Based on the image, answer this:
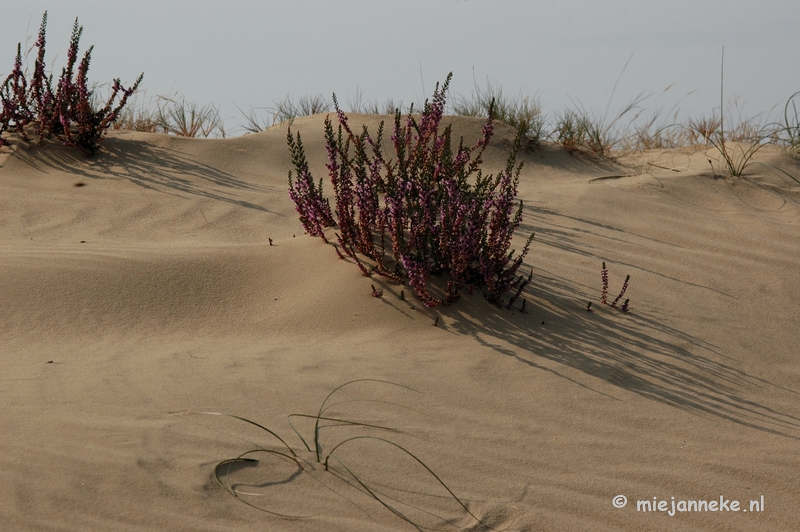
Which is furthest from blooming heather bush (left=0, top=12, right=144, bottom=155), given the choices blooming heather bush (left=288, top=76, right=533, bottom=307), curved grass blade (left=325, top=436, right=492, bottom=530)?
curved grass blade (left=325, top=436, right=492, bottom=530)

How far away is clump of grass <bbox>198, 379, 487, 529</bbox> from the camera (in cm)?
240

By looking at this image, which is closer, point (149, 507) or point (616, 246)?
point (149, 507)

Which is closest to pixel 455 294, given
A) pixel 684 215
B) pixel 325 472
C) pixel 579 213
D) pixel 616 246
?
pixel 325 472

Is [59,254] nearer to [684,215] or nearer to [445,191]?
[445,191]

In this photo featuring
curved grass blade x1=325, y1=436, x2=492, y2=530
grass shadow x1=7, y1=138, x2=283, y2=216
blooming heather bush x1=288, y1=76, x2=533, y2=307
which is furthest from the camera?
grass shadow x1=7, y1=138, x2=283, y2=216

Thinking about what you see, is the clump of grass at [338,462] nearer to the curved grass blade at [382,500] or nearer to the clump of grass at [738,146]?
the curved grass blade at [382,500]

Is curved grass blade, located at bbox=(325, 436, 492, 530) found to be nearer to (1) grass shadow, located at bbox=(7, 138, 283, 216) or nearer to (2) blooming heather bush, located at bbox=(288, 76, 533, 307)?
(2) blooming heather bush, located at bbox=(288, 76, 533, 307)

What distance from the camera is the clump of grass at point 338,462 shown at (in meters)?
2.40

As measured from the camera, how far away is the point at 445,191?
4.32 metres

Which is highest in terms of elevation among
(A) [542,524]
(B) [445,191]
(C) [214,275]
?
(B) [445,191]

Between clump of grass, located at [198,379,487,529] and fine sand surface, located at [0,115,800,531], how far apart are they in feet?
0.05

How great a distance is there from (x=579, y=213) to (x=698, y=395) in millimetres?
3306

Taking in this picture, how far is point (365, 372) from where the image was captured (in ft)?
11.1

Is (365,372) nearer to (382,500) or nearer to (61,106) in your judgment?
(382,500)
